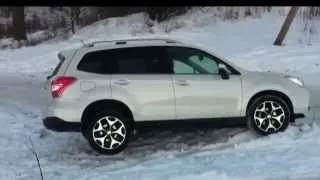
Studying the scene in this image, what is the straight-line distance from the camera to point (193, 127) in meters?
11.3

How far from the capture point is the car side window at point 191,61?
11.3 m

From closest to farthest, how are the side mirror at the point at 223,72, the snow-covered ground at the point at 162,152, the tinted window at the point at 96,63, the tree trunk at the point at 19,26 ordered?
the snow-covered ground at the point at 162,152 → the tinted window at the point at 96,63 → the side mirror at the point at 223,72 → the tree trunk at the point at 19,26

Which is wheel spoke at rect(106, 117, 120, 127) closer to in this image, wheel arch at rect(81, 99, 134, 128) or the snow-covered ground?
wheel arch at rect(81, 99, 134, 128)

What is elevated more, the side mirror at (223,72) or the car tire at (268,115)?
the side mirror at (223,72)

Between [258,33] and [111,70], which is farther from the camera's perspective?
[258,33]

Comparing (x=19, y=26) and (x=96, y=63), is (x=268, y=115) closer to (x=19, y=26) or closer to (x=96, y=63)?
(x=96, y=63)

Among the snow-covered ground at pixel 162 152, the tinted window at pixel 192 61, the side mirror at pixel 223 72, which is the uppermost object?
the tinted window at pixel 192 61

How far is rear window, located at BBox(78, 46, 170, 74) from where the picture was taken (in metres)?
11.1

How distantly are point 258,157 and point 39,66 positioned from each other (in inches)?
577

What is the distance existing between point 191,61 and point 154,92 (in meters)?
0.78

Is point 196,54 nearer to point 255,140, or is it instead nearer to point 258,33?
point 255,140

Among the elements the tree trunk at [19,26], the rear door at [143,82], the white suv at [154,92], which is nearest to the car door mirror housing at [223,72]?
the white suv at [154,92]

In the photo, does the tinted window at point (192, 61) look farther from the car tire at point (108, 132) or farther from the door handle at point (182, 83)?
the car tire at point (108, 132)
